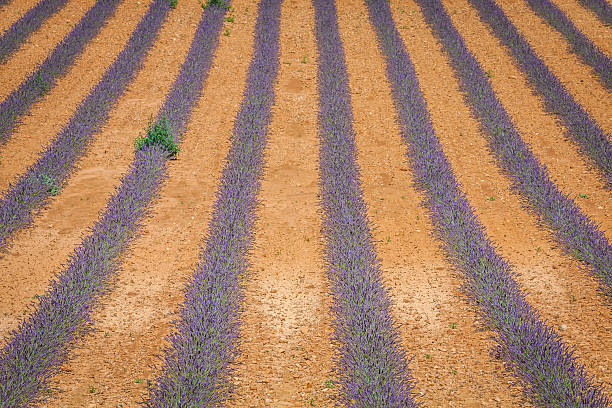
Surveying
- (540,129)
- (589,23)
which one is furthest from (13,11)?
(589,23)

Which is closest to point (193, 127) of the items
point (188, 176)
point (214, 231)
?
point (188, 176)

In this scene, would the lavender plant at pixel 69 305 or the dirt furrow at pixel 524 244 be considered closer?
the lavender plant at pixel 69 305

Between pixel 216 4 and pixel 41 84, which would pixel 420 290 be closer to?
pixel 41 84

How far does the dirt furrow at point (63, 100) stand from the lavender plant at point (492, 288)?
5.77 metres

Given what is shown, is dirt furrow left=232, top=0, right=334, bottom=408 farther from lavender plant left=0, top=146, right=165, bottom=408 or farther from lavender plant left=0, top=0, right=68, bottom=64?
lavender plant left=0, top=0, right=68, bottom=64

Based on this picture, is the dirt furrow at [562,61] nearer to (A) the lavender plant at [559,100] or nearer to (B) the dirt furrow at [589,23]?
(A) the lavender plant at [559,100]

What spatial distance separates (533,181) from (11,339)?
6411mm

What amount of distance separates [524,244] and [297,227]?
107 inches

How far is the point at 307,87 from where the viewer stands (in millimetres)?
10094

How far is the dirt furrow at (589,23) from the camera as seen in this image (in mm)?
11761

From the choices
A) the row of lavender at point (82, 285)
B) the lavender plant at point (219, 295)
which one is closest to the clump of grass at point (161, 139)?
the row of lavender at point (82, 285)

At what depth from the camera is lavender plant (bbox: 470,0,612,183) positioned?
766 cm

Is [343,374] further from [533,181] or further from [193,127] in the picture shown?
[193,127]

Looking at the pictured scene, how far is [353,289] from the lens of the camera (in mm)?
5055
